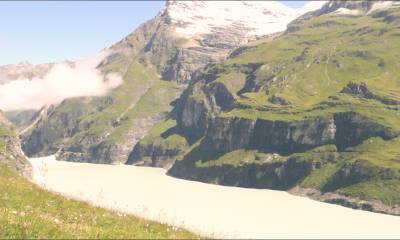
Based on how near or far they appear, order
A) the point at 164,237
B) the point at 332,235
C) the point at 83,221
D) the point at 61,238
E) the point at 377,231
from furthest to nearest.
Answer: the point at 377,231, the point at 332,235, the point at 83,221, the point at 164,237, the point at 61,238

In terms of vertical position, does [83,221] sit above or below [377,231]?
above

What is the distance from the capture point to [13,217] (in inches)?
667

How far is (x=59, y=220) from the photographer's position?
19297 mm

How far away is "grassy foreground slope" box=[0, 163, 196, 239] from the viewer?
50.9 feet

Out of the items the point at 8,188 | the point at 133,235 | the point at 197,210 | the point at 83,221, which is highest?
the point at 133,235

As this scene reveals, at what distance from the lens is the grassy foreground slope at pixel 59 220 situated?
15.5 metres

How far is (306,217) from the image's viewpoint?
7579 inches

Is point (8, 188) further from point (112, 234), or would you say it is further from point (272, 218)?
point (272, 218)

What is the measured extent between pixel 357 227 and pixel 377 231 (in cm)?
784

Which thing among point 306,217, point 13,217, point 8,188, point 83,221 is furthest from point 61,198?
point 306,217

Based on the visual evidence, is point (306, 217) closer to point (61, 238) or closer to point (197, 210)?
point (197, 210)

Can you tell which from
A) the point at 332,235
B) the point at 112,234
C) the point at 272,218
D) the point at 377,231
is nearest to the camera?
the point at 112,234

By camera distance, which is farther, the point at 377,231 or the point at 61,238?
the point at 377,231

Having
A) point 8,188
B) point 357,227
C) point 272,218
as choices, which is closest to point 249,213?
point 272,218
